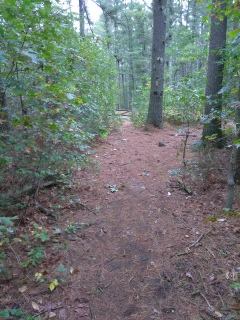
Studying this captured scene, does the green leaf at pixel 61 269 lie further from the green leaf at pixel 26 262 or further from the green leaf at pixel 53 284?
the green leaf at pixel 26 262

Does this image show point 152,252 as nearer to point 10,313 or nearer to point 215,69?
point 10,313

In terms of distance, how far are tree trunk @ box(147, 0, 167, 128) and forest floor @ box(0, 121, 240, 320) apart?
4711 mm

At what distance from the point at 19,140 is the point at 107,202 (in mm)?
1807

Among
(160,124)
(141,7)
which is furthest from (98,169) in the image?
(141,7)

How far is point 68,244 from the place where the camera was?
9.18 feet

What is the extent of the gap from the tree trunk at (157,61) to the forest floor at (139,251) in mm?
4711

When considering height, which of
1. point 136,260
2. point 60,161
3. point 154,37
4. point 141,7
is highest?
point 141,7

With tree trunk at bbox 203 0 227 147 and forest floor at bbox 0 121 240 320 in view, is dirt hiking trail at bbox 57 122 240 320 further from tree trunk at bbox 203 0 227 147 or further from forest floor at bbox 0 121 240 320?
tree trunk at bbox 203 0 227 147

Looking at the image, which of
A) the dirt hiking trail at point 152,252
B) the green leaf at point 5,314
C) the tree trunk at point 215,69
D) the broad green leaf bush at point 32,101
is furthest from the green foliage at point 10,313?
the tree trunk at point 215,69

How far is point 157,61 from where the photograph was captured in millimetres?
8852

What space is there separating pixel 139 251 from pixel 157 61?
26.2 feet

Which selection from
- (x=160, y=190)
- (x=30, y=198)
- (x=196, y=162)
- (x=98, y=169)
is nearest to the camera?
(x=30, y=198)

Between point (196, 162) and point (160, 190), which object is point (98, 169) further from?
point (196, 162)

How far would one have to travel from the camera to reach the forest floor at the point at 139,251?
204 cm
